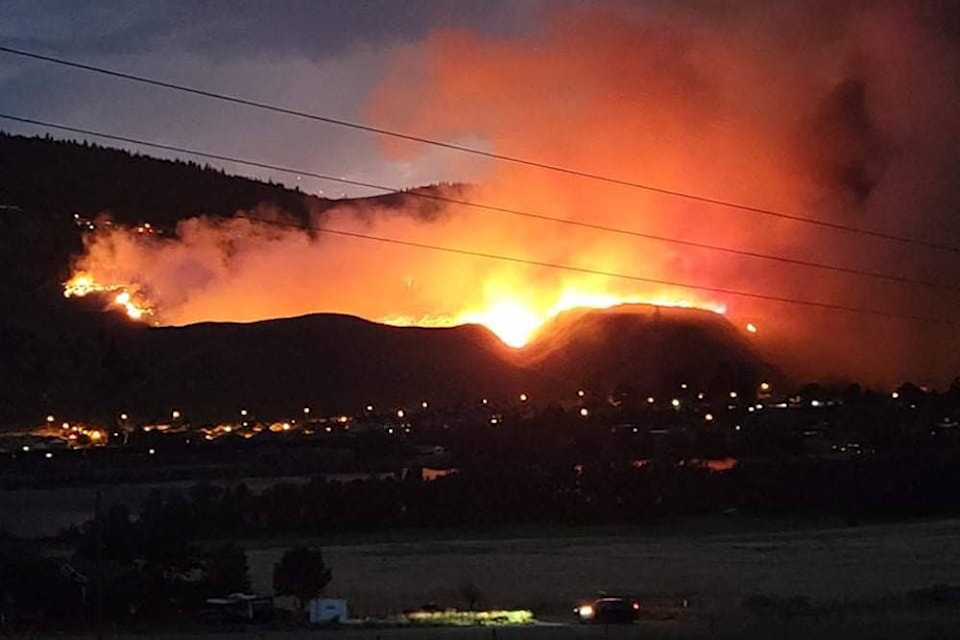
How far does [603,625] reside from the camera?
129 ft

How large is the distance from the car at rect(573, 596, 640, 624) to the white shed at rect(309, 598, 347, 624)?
271 inches

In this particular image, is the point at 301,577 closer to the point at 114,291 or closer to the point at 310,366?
the point at 310,366

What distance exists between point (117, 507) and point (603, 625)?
22.8 metres

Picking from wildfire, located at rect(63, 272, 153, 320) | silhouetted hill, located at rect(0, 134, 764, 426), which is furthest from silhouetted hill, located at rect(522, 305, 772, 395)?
wildfire, located at rect(63, 272, 153, 320)

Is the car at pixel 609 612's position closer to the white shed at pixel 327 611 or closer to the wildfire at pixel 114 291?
the white shed at pixel 327 611

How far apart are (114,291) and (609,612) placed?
11521 cm

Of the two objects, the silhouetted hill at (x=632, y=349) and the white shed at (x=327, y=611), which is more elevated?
the silhouetted hill at (x=632, y=349)

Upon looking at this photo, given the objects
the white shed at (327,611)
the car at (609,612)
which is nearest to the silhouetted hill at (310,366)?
the white shed at (327,611)

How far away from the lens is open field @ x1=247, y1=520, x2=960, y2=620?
1933 inches

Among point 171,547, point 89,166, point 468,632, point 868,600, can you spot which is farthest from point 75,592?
point 89,166

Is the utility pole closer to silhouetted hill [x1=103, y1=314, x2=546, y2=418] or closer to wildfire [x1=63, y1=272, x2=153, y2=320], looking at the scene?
silhouetted hill [x1=103, y1=314, x2=546, y2=418]

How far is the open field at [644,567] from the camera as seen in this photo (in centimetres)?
4909

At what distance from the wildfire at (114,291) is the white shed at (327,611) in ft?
345

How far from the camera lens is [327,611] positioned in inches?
1677
